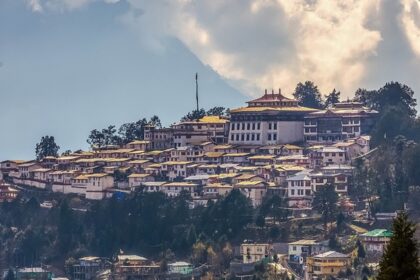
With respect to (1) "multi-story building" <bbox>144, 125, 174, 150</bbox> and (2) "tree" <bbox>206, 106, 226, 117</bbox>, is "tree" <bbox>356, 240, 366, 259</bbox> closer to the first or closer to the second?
(1) "multi-story building" <bbox>144, 125, 174, 150</bbox>

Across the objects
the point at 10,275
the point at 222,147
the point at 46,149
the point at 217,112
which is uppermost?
the point at 217,112

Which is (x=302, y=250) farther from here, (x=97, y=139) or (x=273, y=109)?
(x=97, y=139)

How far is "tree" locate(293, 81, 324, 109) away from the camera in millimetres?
124625

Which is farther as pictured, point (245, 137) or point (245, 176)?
point (245, 137)

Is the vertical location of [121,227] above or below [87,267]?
above

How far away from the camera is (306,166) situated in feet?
350

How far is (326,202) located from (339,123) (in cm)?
1959

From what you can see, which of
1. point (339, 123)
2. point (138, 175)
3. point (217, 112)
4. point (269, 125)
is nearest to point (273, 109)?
point (269, 125)

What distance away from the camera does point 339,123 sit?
4461 inches

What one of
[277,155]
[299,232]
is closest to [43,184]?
[277,155]

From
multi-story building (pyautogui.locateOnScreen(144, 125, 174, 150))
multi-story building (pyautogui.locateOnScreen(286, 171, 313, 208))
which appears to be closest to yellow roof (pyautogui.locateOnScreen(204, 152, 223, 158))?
multi-story building (pyautogui.locateOnScreen(144, 125, 174, 150))

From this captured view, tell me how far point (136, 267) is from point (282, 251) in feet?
36.7

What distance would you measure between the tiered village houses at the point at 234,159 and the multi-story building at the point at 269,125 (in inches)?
3.2

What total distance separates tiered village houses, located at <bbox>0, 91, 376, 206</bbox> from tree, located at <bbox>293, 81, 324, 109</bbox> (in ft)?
19.9
